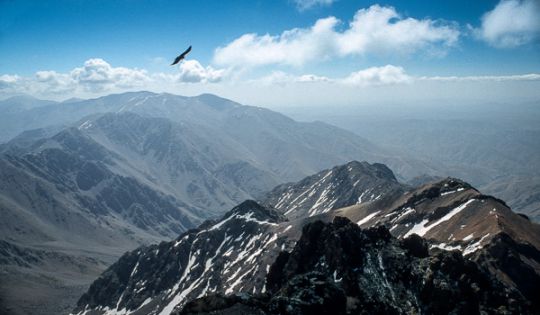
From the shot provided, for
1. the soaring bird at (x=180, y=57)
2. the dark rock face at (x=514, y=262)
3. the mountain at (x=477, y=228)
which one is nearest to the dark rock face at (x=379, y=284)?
the soaring bird at (x=180, y=57)

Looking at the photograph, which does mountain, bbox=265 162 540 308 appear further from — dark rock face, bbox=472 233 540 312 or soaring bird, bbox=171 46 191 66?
soaring bird, bbox=171 46 191 66

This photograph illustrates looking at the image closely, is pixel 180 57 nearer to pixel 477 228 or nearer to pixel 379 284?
pixel 379 284

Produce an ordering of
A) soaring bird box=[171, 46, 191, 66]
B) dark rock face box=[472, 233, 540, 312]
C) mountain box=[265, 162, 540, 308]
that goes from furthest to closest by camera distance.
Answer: mountain box=[265, 162, 540, 308], dark rock face box=[472, 233, 540, 312], soaring bird box=[171, 46, 191, 66]

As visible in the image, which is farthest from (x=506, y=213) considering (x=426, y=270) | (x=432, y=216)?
(x=426, y=270)

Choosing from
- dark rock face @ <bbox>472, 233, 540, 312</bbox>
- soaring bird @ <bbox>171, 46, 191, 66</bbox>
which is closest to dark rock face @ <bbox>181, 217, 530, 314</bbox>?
soaring bird @ <bbox>171, 46, 191, 66</bbox>

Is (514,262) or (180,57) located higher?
(180,57)

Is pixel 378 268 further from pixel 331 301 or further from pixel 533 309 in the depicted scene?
pixel 331 301

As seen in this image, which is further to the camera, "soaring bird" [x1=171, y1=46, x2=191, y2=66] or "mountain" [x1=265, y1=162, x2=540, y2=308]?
"mountain" [x1=265, y1=162, x2=540, y2=308]

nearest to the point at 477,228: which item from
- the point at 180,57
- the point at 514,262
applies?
the point at 514,262

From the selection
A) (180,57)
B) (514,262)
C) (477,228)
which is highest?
(180,57)

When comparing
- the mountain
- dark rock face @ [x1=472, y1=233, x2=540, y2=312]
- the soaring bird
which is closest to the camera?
the soaring bird
